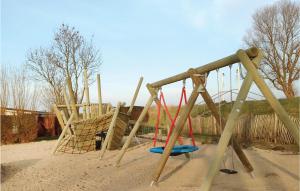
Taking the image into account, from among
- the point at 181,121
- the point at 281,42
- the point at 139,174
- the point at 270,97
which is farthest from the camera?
the point at 281,42

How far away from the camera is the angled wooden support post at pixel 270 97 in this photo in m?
3.34

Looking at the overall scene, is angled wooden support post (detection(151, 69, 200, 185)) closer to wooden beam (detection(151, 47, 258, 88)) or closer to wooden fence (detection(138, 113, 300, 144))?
wooden beam (detection(151, 47, 258, 88))

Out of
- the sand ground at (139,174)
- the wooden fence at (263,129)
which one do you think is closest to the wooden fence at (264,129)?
the wooden fence at (263,129)

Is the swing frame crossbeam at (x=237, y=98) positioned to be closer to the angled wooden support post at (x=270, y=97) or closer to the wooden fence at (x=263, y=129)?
the angled wooden support post at (x=270, y=97)

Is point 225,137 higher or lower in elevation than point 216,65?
lower

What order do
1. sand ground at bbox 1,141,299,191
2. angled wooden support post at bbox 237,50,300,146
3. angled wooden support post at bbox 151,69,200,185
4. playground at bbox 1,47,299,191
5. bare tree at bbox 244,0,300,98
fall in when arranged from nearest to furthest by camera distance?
angled wooden support post at bbox 237,50,300,146 → playground at bbox 1,47,299,191 → angled wooden support post at bbox 151,69,200,185 → sand ground at bbox 1,141,299,191 → bare tree at bbox 244,0,300,98

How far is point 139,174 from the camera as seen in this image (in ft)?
20.8

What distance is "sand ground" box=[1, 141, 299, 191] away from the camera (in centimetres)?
519

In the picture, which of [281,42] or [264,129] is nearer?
[264,129]

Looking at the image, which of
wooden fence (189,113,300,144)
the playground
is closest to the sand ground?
the playground

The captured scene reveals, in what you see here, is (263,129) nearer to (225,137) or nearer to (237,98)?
(237,98)

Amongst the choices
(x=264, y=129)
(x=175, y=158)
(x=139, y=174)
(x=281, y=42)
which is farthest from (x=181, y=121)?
(x=281, y=42)

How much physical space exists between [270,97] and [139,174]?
11.9 feet

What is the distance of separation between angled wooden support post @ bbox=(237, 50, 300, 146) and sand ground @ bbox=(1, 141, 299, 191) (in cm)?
174
